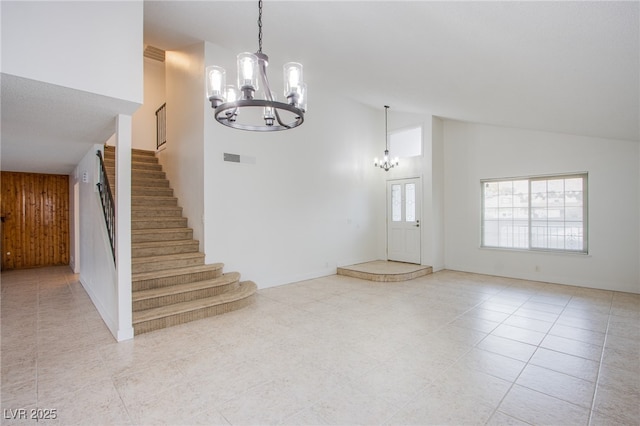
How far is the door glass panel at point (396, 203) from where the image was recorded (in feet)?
25.6

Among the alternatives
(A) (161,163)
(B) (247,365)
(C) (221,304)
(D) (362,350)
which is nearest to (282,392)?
(B) (247,365)

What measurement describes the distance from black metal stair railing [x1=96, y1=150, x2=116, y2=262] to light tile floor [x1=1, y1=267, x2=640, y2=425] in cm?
113

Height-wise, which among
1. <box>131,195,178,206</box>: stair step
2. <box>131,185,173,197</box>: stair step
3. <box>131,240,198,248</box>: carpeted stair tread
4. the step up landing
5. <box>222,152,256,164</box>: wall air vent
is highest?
<box>222,152,256,164</box>: wall air vent

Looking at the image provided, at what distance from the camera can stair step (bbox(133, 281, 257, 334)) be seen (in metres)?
3.63

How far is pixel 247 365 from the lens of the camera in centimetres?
→ 285

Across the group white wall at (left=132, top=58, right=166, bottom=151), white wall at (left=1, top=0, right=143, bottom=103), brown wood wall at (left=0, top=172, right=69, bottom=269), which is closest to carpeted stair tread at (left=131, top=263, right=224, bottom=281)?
white wall at (left=1, top=0, right=143, bottom=103)

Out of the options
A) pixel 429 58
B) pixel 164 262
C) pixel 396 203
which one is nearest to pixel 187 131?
pixel 164 262

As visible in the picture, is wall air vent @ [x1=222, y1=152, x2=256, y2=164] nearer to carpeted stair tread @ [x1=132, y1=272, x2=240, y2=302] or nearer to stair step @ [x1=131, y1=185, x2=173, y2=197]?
stair step @ [x1=131, y1=185, x2=173, y2=197]

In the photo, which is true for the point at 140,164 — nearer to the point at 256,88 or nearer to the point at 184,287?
the point at 184,287

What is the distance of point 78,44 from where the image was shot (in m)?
2.73

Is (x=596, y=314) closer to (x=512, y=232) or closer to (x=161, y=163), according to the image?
(x=512, y=232)

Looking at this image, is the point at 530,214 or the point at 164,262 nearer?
the point at 164,262

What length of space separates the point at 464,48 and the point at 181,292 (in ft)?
14.7

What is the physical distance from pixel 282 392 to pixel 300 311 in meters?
1.99
